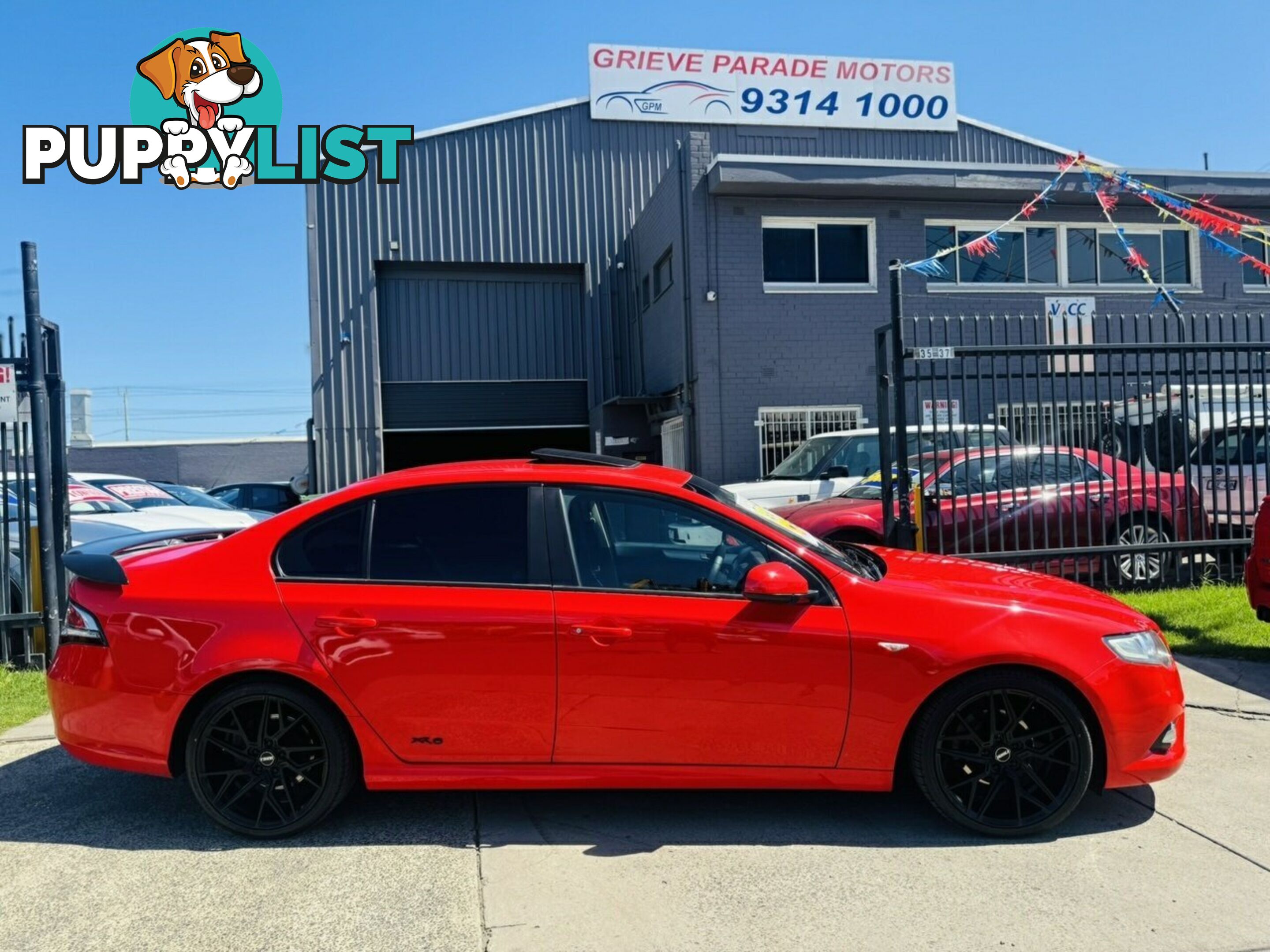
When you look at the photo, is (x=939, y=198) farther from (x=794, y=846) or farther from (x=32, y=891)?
(x=32, y=891)

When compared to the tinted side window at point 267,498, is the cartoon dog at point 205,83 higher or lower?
higher

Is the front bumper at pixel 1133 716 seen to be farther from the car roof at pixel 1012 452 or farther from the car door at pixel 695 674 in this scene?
the car roof at pixel 1012 452

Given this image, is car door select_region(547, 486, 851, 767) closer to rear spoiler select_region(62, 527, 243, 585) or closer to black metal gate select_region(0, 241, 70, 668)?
rear spoiler select_region(62, 527, 243, 585)

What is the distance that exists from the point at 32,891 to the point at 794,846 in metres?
2.90

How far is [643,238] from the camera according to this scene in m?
18.4

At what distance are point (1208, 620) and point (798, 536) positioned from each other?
5149 millimetres

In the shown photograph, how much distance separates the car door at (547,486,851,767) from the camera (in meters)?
3.76

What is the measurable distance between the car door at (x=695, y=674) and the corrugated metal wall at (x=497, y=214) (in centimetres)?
1645

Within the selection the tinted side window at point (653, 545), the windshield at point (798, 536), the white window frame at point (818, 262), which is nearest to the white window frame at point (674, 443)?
the white window frame at point (818, 262)

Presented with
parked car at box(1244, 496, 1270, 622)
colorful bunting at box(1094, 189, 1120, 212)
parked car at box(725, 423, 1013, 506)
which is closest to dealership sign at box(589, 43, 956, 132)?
colorful bunting at box(1094, 189, 1120, 212)

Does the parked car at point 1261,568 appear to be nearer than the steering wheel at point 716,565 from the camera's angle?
No

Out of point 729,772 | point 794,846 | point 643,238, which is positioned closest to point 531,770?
point 729,772

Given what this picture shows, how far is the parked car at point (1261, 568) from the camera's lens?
6367 mm

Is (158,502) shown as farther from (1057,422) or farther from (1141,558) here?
(1141,558)
